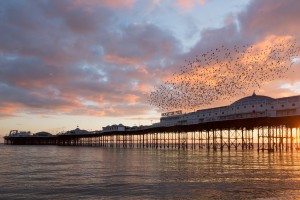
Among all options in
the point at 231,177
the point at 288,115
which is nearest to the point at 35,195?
the point at 231,177

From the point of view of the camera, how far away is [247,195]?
85.7ft

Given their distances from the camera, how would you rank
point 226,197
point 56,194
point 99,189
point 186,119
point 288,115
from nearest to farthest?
1. point 226,197
2. point 56,194
3. point 99,189
4. point 288,115
5. point 186,119

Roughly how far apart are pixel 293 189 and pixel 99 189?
14766mm

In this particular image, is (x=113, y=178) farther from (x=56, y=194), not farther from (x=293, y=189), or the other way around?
(x=293, y=189)

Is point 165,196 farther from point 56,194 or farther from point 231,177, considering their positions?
point 231,177

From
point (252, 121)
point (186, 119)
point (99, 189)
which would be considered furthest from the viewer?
point (186, 119)

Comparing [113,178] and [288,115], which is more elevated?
[288,115]

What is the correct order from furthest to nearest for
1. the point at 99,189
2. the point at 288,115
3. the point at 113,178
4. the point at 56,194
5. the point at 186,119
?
the point at 186,119 → the point at 288,115 → the point at 113,178 → the point at 99,189 → the point at 56,194

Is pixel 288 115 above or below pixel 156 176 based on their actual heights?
above

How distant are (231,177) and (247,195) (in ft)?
34.6

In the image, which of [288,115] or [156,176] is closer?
[156,176]

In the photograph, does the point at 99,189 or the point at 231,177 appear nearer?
the point at 99,189

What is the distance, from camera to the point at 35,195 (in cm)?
2697

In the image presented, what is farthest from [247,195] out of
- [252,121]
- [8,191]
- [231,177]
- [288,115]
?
[252,121]
